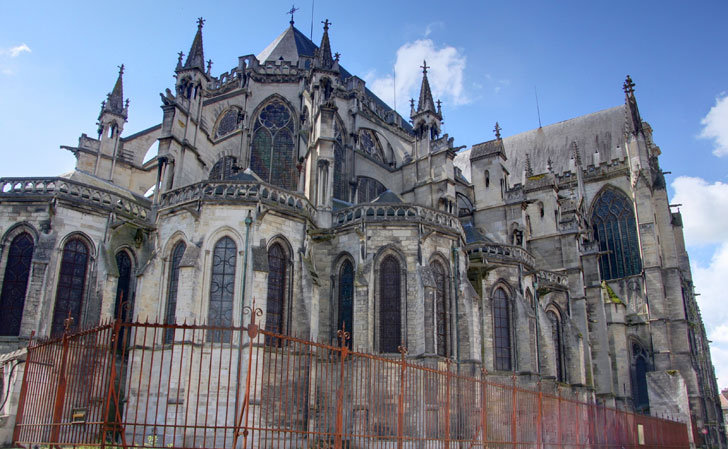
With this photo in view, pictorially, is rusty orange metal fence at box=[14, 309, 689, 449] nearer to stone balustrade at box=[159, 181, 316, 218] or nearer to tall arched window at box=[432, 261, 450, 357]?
tall arched window at box=[432, 261, 450, 357]

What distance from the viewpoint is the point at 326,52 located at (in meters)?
28.7

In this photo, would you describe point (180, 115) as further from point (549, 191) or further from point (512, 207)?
point (549, 191)

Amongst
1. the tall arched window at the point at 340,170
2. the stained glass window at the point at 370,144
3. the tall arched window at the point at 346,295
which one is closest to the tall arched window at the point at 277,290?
the tall arched window at the point at 346,295

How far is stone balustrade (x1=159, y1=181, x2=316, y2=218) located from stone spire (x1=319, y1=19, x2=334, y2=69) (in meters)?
8.76

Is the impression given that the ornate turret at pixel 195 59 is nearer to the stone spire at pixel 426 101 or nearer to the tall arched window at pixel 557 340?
the stone spire at pixel 426 101

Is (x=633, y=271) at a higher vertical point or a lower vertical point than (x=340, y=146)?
lower

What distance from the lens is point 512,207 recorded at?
1228 inches

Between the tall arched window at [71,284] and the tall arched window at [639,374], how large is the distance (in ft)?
101

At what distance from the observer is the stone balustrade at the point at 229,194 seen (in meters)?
20.8

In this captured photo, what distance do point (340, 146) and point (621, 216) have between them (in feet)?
76.8

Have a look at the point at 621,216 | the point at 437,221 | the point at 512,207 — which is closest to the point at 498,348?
the point at 437,221

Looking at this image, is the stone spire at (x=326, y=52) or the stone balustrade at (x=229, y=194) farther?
the stone spire at (x=326, y=52)

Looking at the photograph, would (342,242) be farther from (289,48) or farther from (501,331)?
(289,48)

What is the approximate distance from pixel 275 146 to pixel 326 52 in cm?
493
